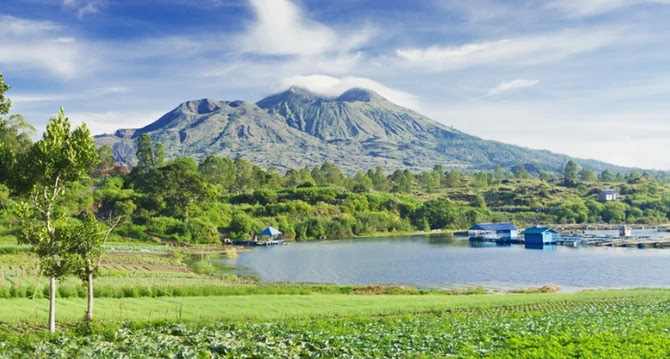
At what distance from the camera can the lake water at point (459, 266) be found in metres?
42.9

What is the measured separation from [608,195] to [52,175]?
138 m

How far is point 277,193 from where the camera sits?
340 ft

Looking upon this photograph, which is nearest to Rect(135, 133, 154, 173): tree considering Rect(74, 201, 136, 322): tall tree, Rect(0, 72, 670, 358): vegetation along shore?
Rect(0, 72, 670, 358): vegetation along shore

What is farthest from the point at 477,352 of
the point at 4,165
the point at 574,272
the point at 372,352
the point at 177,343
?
the point at 574,272

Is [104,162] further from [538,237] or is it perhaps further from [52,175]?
[52,175]

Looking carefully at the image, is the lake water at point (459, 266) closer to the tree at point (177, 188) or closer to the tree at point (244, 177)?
the tree at point (177, 188)

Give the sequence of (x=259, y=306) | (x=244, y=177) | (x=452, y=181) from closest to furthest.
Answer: (x=259, y=306) → (x=244, y=177) → (x=452, y=181)

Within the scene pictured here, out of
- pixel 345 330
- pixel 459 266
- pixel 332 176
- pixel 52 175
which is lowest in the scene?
pixel 459 266

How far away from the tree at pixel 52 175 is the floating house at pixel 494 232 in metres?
75.6

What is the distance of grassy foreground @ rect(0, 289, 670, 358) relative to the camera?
13.2m

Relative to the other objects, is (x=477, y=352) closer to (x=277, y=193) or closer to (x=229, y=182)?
(x=277, y=193)

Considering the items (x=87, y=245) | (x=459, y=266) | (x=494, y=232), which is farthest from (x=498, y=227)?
(x=87, y=245)

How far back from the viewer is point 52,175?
1650 cm

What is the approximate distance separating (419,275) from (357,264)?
8.87 meters
